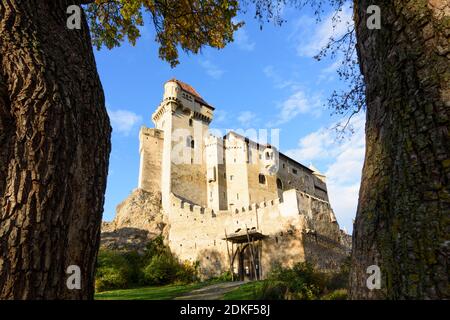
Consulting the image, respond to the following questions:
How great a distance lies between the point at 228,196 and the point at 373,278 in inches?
1536

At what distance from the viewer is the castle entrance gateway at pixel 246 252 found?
25359mm

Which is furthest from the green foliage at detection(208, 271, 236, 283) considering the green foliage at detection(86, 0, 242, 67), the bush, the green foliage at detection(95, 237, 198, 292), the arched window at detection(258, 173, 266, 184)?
the green foliage at detection(86, 0, 242, 67)

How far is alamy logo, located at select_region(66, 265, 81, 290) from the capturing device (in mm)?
2396

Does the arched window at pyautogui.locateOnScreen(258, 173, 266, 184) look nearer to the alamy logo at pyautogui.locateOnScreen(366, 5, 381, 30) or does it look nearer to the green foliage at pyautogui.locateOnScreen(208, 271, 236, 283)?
the green foliage at pyautogui.locateOnScreen(208, 271, 236, 283)

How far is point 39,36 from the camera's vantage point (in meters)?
2.89

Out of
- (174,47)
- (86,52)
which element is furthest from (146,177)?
(86,52)

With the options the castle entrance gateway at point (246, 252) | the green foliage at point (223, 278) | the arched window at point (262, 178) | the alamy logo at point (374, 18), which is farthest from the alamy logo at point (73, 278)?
the arched window at point (262, 178)

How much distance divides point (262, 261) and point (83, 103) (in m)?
24.4

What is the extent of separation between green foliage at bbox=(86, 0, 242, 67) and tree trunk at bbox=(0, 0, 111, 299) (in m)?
4.02

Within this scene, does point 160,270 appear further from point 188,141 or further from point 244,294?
point 188,141

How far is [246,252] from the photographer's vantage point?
2703 cm

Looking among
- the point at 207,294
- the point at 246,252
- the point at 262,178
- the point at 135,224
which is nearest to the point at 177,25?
the point at 207,294

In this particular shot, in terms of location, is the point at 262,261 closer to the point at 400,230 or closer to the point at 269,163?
the point at 269,163

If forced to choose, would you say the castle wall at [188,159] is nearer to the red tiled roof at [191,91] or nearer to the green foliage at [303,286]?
the red tiled roof at [191,91]
